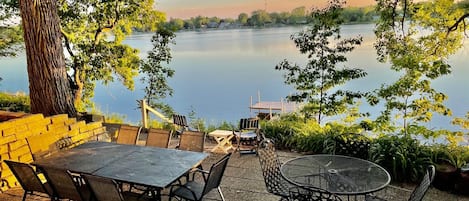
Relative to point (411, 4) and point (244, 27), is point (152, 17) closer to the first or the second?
point (244, 27)

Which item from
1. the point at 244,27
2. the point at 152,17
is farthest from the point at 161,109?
the point at 244,27

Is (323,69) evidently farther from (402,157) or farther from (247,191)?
(247,191)

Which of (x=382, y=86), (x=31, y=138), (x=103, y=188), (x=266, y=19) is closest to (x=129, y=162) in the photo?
(x=103, y=188)

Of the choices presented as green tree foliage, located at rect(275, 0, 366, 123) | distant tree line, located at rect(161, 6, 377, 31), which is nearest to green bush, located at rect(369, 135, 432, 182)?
green tree foliage, located at rect(275, 0, 366, 123)

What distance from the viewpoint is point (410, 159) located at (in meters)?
5.05

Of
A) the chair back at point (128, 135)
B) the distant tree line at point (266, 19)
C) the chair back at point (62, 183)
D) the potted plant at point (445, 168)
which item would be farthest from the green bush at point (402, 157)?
the chair back at point (62, 183)

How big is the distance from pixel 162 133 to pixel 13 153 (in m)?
1.91

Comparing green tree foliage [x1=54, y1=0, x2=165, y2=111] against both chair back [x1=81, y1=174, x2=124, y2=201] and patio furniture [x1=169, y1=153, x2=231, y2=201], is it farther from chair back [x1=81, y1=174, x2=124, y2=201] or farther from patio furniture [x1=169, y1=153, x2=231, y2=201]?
chair back [x1=81, y1=174, x2=124, y2=201]

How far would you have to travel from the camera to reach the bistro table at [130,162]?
130 inches

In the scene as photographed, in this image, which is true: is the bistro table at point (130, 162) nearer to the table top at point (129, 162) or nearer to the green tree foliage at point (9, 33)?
the table top at point (129, 162)

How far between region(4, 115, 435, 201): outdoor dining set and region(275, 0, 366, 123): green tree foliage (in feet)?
13.1

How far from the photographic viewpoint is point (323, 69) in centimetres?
780

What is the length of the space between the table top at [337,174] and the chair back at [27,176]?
2.49 m

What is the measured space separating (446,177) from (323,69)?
3.72 m
